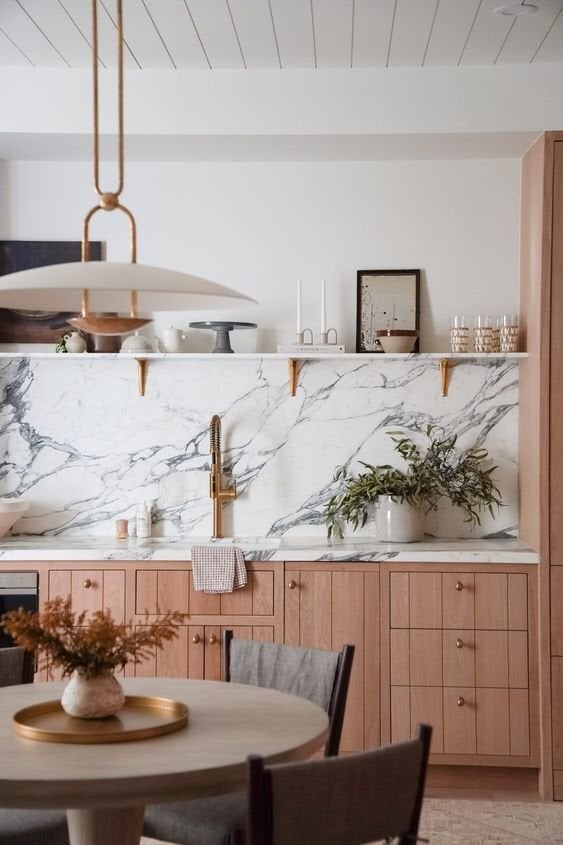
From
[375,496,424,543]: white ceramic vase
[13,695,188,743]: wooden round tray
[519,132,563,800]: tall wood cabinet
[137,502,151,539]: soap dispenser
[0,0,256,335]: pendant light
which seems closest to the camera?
[0,0,256,335]: pendant light

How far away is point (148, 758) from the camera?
82.3 inches

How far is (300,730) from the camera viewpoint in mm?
2305

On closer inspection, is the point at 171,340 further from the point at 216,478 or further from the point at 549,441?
the point at 549,441

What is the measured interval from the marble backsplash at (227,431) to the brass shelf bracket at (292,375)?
0.03 metres

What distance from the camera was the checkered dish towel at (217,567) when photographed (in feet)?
13.3

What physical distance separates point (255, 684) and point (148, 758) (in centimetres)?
98

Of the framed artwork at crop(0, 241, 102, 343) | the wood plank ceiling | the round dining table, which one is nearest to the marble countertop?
the framed artwork at crop(0, 241, 102, 343)

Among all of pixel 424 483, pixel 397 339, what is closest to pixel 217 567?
pixel 424 483

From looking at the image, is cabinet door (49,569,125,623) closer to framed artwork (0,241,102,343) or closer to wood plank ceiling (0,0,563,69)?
framed artwork (0,241,102,343)

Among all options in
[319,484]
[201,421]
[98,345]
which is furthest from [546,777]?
[98,345]

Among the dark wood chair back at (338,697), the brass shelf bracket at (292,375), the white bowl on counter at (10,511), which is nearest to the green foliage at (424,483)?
the brass shelf bracket at (292,375)

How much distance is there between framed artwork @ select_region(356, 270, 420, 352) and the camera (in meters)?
4.53

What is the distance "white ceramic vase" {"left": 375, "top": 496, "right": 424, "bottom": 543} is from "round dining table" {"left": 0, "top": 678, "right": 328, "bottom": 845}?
169 centimetres

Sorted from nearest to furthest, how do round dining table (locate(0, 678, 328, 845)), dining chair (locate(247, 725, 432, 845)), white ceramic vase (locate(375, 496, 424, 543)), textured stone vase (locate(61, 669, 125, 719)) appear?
dining chair (locate(247, 725, 432, 845))
round dining table (locate(0, 678, 328, 845))
textured stone vase (locate(61, 669, 125, 719))
white ceramic vase (locate(375, 496, 424, 543))
